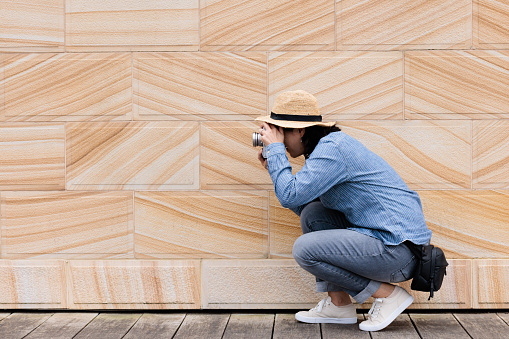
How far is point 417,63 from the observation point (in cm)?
359

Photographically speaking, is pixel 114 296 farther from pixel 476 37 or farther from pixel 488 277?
pixel 476 37

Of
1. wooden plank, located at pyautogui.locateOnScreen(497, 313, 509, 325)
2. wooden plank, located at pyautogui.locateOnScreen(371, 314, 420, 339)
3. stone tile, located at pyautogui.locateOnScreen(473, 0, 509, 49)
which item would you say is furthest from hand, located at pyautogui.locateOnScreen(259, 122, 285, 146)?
wooden plank, located at pyautogui.locateOnScreen(497, 313, 509, 325)

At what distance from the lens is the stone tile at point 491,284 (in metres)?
3.56

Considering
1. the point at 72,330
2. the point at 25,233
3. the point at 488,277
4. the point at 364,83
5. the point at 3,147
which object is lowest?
the point at 72,330

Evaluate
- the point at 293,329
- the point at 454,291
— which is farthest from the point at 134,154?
the point at 454,291

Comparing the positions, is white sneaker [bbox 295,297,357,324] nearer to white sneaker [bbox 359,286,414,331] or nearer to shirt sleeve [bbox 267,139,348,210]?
white sneaker [bbox 359,286,414,331]

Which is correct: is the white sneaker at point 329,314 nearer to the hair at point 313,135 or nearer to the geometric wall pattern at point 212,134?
the geometric wall pattern at point 212,134

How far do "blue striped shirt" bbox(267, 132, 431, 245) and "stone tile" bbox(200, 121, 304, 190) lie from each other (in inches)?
22.5

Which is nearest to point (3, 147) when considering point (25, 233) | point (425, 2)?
point (25, 233)

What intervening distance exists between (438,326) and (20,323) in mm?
2488

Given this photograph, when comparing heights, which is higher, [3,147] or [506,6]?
[506,6]

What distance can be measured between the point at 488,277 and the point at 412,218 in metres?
0.92

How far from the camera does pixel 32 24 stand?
12.0 ft

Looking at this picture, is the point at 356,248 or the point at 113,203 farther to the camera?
the point at 113,203
